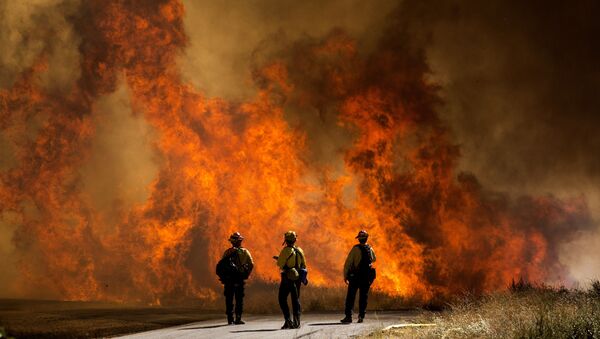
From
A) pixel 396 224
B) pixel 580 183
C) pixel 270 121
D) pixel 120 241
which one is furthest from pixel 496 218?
pixel 120 241

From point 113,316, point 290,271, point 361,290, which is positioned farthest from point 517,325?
point 113,316

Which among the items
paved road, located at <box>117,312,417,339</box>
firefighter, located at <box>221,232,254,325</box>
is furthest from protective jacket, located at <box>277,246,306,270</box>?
firefighter, located at <box>221,232,254,325</box>

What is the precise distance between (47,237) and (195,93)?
11321mm

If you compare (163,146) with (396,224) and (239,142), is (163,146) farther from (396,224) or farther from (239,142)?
(396,224)

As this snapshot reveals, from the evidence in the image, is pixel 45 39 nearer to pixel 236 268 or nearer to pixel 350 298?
pixel 236 268

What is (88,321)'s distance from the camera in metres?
19.6

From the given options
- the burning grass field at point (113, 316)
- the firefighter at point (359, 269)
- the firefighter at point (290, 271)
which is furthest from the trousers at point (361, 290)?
the burning grass field at point (113, 316)

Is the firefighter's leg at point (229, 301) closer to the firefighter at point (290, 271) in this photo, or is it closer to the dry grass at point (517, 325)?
the firefighter at point (290, 271)

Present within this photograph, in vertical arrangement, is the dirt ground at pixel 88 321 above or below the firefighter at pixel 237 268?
below

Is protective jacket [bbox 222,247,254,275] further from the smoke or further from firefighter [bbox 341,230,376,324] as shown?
the smoke

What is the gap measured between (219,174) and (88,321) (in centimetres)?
1813

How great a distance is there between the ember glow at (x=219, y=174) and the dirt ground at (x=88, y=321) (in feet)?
40.3

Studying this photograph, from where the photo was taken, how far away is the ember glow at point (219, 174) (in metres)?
33.3

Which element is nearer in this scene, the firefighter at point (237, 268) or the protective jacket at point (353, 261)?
the firefighter at point (237, 268)
